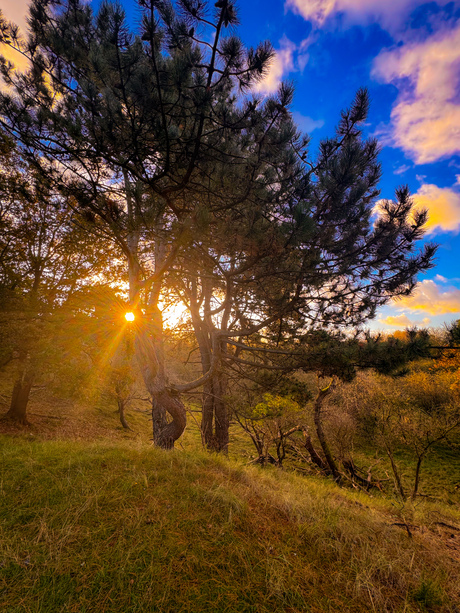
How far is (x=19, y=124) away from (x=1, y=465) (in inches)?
211

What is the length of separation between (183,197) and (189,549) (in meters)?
4.97

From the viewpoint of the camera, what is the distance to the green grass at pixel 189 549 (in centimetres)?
199

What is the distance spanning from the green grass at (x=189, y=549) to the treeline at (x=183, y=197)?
2.57 meters

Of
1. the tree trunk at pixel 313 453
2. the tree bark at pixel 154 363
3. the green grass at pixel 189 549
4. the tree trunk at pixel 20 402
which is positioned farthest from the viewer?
the tree trunk at pixel 313 453

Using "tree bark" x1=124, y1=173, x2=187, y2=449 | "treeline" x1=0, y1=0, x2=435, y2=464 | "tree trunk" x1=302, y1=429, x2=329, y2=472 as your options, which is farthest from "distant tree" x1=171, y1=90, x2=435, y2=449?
"tree trunk" x1=302, y1=429, x2=329, y2=472

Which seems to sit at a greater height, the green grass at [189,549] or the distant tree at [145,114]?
the distant tree at [145,114]

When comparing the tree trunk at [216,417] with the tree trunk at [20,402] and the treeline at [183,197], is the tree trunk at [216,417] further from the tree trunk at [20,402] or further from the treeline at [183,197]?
the tree trunk at [20,402]

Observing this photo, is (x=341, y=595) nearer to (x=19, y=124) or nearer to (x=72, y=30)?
(x=19, y=124)

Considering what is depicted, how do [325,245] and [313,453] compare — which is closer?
[325,245]

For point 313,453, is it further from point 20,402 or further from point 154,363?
point 20,402

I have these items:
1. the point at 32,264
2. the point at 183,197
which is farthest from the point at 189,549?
the point at 32,264

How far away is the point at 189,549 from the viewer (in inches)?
95.8

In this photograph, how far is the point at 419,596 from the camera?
2383 mm

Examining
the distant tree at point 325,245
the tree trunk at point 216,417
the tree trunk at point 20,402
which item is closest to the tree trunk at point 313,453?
the tree trunk at point 216,417
